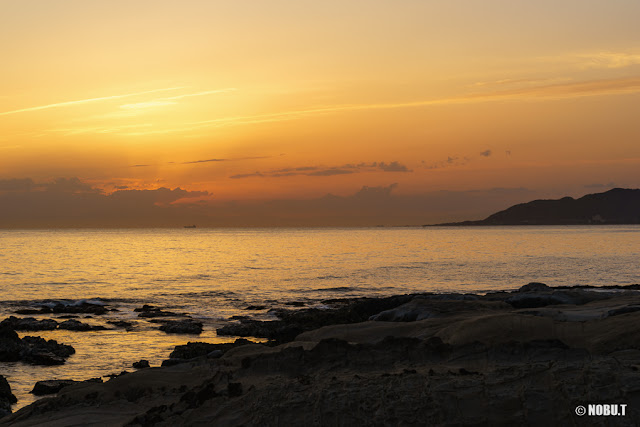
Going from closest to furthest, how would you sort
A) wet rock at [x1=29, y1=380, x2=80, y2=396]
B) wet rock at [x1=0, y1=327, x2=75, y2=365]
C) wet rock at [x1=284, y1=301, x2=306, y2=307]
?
wet rock at [x1=29, y1=380, x2=80, y2=396] → wet rock at [x1=0, y1=327, x2=75, y2=365] → wet rock at [x1=284, y1=301, x2=306, y2=307]

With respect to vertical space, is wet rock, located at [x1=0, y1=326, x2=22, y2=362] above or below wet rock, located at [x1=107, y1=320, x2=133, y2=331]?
above

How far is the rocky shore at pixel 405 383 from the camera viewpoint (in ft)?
29.5

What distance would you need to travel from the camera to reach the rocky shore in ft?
29.5

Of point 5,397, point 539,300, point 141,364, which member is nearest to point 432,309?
point 539,300

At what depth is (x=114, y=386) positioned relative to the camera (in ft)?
41.7

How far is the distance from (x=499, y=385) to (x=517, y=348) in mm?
2168

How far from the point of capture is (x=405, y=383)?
9.84 m

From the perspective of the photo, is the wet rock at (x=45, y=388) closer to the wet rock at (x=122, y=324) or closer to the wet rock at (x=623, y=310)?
the wet rock at (x=122, y=324)

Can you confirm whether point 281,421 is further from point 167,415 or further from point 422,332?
point 422,332

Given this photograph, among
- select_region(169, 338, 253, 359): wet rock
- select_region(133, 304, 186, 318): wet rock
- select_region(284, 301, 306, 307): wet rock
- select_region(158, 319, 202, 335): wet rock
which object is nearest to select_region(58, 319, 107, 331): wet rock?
select_region(158, 319, 202, 335): wet rock

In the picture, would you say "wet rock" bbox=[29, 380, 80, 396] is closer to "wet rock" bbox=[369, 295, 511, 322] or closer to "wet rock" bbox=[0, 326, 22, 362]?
"wet rock" bbox=[0, 326, 22, 362]

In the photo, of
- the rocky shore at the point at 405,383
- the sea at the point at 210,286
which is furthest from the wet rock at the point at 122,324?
the rocky shore at the point at 405,383

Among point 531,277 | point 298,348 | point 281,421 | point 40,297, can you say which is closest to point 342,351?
point 298,348

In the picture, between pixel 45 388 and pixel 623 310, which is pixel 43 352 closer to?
pixel 45 388
